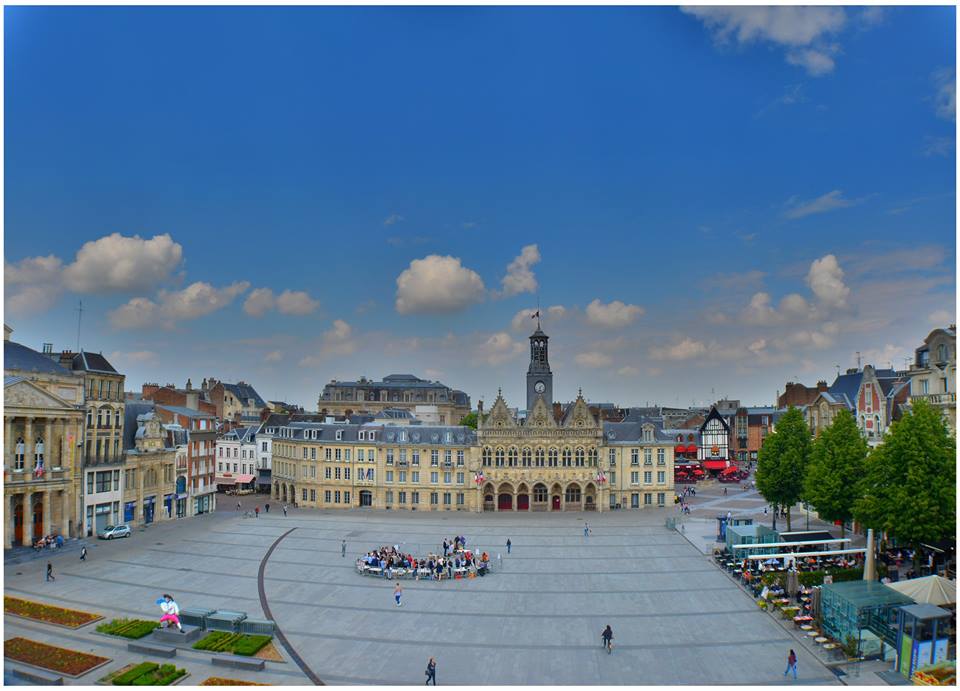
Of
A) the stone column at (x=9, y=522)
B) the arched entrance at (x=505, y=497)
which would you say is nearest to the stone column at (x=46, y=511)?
the stone column at (x=9, y=522)

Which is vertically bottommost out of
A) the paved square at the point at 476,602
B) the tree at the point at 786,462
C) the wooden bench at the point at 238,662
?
the paved square at the point at 476,602

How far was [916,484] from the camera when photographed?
42.6m

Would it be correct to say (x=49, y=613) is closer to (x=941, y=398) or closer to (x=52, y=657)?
(x=52, y=657)

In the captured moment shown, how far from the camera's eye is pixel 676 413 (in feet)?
639

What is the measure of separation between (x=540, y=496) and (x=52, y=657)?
60.7 meters

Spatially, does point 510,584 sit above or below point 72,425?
below

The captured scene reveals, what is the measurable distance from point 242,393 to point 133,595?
121m

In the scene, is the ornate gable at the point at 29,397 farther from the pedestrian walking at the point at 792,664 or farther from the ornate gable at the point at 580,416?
the pedestrian walking at the point at 792,664

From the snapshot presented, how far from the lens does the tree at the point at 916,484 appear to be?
137 feet

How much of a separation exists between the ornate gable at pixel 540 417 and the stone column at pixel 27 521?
53.9 m

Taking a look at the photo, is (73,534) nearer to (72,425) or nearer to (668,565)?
(72,425)

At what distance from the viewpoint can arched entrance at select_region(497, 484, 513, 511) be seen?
285 ft

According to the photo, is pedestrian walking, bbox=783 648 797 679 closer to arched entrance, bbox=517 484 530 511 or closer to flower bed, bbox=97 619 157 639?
flower bed, bbox=97 619 157 639

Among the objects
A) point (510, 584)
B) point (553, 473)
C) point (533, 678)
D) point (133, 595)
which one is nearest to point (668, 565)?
point (510, 584)
